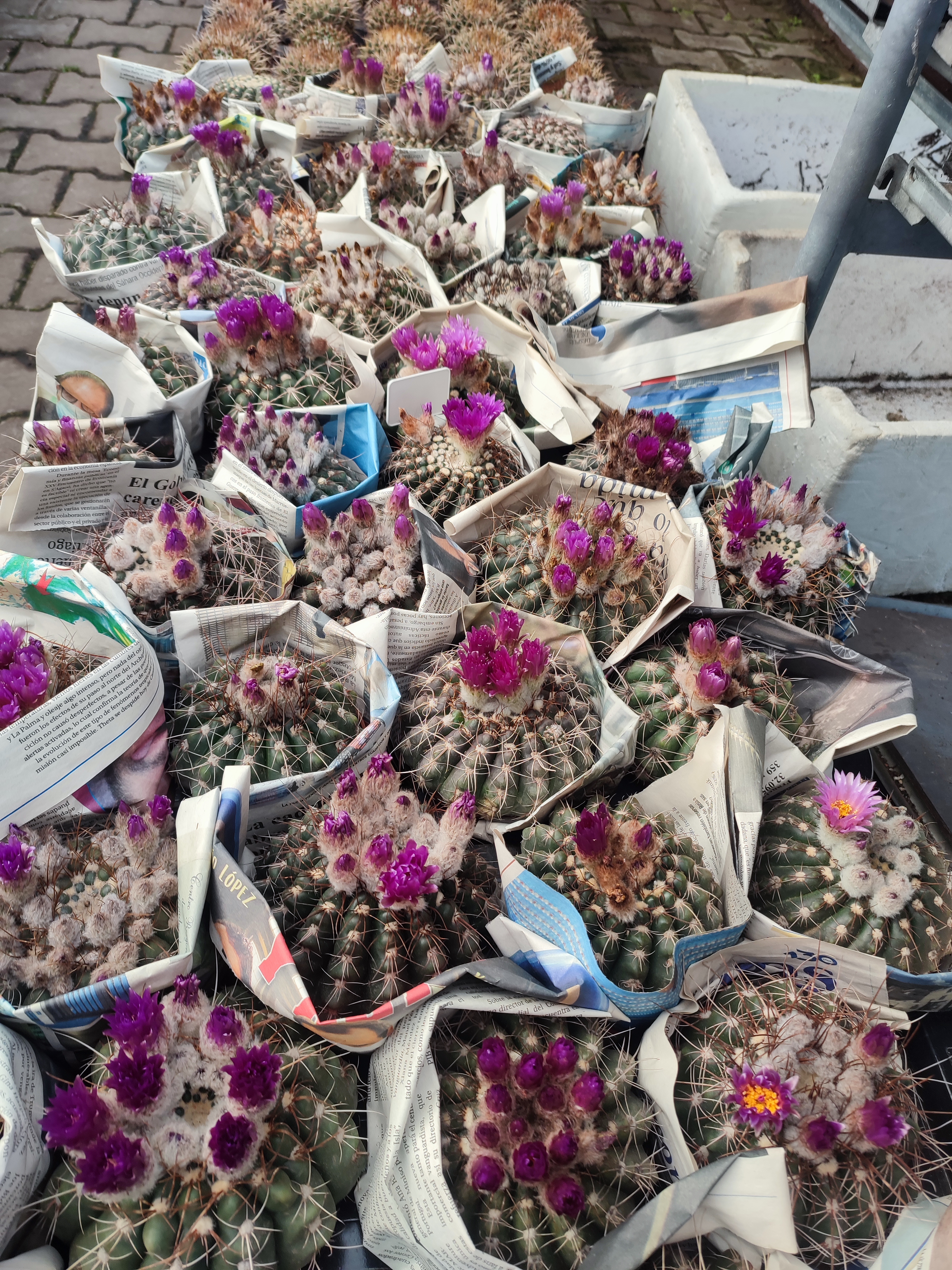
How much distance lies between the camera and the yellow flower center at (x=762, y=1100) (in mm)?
1049

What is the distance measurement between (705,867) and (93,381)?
67.7 inches

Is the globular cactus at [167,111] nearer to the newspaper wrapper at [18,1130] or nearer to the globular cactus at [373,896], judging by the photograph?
the globular cactus at [373,896]

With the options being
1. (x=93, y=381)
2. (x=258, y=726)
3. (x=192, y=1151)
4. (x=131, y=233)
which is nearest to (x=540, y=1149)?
(x=192, y=1151)

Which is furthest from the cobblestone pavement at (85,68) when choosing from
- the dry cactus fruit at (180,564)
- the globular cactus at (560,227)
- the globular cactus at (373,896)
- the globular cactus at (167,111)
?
the globular cactus at (373,896)

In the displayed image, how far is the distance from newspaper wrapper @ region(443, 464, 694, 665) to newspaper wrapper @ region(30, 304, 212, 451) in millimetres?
698

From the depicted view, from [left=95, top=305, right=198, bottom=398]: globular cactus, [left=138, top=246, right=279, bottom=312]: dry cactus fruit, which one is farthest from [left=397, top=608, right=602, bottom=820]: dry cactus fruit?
[left=138, top=246, right=279, bottom=312]: dry cactus fruit

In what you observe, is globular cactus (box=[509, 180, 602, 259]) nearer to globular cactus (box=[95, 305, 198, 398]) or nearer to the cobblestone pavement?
globular cactus (box=[95, 305, 198, 398])

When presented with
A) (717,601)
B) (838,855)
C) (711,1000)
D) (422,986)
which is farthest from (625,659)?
(422,986)

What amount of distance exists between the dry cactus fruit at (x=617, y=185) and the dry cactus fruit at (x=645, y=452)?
1175mm

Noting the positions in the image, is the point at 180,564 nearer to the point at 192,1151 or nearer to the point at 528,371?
the point at 192,1151

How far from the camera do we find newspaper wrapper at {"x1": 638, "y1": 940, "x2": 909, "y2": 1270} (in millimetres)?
985

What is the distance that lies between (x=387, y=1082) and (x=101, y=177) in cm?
468

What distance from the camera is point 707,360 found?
2057mm

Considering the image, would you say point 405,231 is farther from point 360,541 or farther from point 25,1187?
point 25,1187
